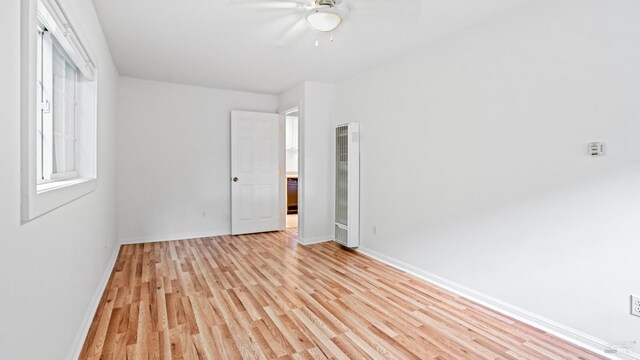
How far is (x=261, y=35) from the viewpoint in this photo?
10.1 ft

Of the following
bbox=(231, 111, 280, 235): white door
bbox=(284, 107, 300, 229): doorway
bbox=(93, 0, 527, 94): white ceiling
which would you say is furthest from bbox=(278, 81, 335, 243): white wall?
bbox=(284, 107, 300, 229): doorway

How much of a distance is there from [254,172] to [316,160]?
4.13 feet

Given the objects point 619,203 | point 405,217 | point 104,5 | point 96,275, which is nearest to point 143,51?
point 104,5

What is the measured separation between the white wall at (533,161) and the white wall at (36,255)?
299cm

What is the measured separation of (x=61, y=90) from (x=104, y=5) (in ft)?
3.10

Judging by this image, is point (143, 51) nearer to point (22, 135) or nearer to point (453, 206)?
point (22, 135)

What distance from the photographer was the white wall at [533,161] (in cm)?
200

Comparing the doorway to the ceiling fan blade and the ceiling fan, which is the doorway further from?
the ceiling fan blade

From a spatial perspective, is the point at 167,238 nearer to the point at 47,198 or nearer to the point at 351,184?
the point at 351,184

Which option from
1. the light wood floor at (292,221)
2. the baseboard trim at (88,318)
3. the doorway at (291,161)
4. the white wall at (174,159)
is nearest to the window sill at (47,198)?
the baseboard trim at (88,318)

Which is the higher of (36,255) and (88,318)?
(36,255)

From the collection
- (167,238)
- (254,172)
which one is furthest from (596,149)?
(167,238)

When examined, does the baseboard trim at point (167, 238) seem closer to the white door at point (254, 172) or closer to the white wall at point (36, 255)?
the white door at point (254, 172)

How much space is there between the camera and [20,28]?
1170 millimetres
